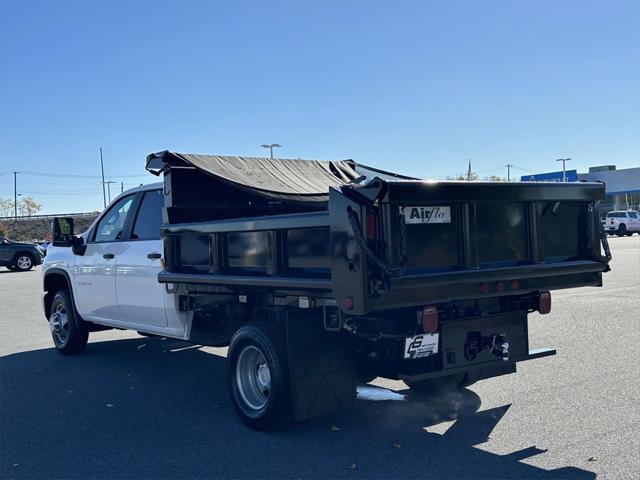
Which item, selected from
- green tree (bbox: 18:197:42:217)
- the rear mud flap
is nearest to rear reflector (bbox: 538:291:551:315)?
the rear mud flap

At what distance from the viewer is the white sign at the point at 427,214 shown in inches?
179

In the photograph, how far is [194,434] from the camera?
17.7ft

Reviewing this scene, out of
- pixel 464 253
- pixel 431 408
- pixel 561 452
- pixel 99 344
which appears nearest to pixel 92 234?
pixel 99 344

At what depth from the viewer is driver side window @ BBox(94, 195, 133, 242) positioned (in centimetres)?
791

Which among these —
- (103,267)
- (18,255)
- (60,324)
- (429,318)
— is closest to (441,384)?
(429,318)

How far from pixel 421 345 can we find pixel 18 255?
26.1 m

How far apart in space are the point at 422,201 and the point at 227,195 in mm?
3034

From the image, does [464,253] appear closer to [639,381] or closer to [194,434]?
[194,434]

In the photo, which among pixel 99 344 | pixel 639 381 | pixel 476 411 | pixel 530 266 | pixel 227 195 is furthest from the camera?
pixel 99 344

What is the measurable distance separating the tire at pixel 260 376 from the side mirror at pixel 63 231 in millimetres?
3708

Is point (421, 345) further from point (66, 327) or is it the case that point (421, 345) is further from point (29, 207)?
point (29, 207)

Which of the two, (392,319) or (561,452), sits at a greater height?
(392,319)

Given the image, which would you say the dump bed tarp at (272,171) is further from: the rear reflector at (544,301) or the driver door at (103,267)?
the rear reflector at (544,301)

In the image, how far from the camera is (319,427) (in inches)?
217
